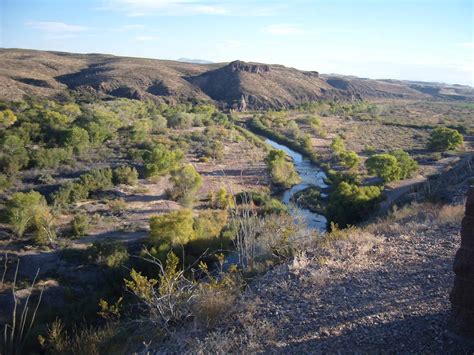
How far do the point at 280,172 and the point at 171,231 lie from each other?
16.9 metres

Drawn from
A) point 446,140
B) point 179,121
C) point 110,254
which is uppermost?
point 179,121

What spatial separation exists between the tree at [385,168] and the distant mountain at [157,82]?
50569 millimetres

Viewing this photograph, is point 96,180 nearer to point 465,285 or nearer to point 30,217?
point 30,217

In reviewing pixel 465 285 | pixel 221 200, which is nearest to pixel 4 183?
pixel 221 200

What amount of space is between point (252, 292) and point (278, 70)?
112960mm

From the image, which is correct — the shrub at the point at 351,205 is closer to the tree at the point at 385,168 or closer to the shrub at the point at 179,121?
the tree at the point at 385,168

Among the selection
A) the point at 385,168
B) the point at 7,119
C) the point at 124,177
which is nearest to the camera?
the point at 124,177

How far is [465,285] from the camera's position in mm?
5227

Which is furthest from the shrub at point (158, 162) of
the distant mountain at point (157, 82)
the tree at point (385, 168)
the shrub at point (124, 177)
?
the distant mountain at point (157, 82)

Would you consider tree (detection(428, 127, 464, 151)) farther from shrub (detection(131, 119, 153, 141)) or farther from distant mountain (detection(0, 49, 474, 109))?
distant mountain (detection(0, 49, 474, 109))

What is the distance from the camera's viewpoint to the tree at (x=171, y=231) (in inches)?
690

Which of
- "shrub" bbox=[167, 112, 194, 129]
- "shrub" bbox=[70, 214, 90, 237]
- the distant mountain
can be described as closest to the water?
"shrub" bbox=[70, 214, 90, 237]

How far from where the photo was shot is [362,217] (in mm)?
21484

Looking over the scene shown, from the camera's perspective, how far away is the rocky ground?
5.55 meters
